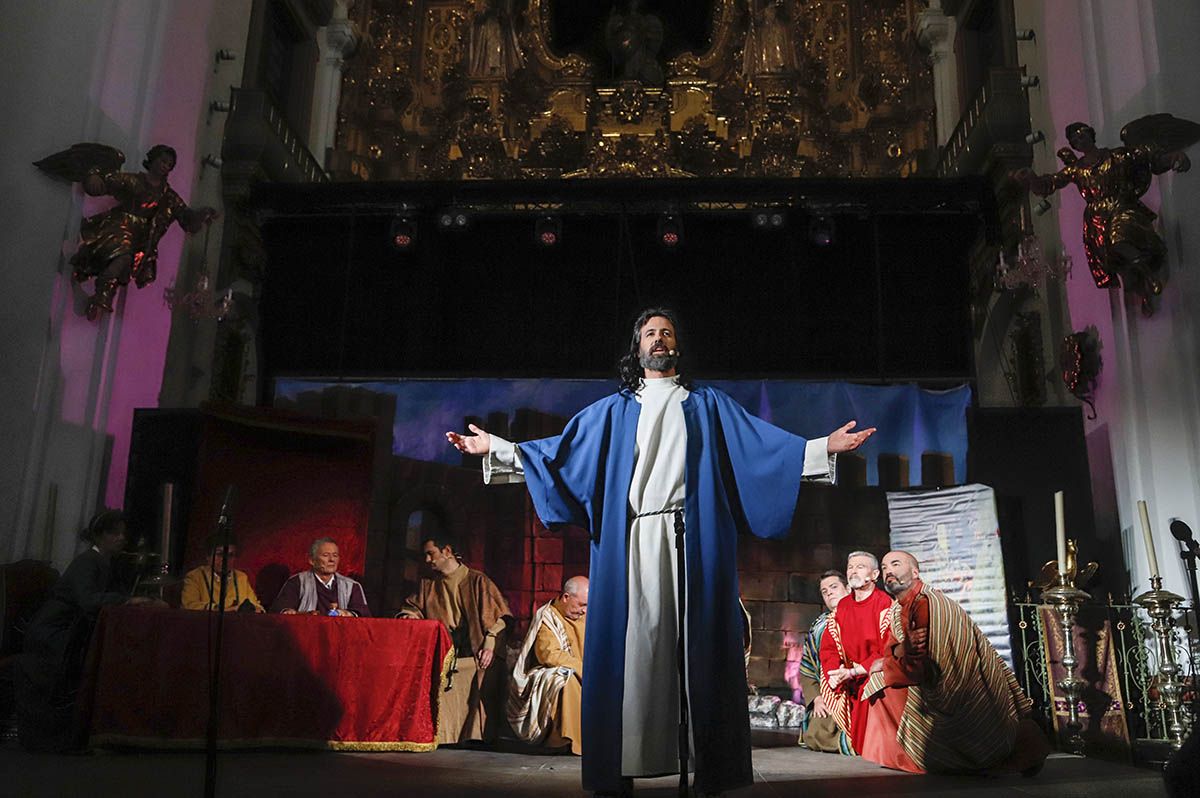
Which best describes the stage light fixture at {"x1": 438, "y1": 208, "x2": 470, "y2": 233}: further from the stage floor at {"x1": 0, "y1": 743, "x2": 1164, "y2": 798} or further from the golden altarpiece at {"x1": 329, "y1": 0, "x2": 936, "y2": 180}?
the stage floor at {"x1": 0, "y1": 743, "x2": 1164, "y2": 798}

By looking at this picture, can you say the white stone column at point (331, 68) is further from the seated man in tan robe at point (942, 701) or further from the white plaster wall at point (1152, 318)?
the seated man in tan robe at point (942, 701)

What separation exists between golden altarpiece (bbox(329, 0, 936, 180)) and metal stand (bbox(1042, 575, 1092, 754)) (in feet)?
20.2

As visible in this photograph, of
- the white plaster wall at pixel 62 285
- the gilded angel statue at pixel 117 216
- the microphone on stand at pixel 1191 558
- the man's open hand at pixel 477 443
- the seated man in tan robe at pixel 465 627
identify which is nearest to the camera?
the man's open hand at pixel 477 443

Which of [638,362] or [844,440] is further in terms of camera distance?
[638,362]

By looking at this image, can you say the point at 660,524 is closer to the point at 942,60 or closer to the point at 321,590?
the point at 321,590

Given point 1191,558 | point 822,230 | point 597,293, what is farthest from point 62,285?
point 1191,558

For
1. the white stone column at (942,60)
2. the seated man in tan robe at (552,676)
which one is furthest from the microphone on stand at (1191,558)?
the white stone column at (942,60)

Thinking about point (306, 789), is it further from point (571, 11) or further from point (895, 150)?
point (571, 11)

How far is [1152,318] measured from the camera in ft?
24.2

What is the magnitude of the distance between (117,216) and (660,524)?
17.9 feet

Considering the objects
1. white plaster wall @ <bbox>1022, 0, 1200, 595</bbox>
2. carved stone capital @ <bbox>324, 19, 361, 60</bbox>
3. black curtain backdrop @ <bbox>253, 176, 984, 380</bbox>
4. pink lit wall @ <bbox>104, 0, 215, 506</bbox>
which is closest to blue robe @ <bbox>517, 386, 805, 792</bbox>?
white plaster wall @ <bbox>1022, 0, 1200, 595</bbox>

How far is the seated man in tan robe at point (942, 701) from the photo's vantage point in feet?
18.6

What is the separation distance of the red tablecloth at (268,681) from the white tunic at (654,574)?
7.55 feet

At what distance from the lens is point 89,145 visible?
7.70 m
